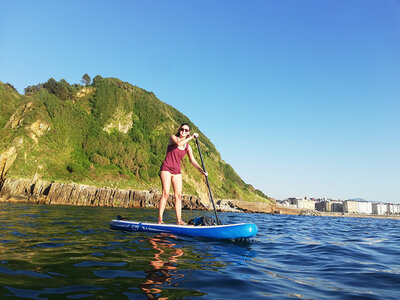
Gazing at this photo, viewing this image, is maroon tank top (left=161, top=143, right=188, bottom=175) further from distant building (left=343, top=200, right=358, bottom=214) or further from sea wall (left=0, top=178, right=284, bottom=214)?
distant building (left=343, top=200, right=358, bottom=214)

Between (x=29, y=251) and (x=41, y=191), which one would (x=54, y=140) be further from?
(x=29, y=251)

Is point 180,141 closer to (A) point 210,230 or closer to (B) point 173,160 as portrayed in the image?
(B) point 173,160

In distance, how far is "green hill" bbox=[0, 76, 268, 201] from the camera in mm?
47438

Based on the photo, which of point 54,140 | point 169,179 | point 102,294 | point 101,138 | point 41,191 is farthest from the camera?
point 101,138

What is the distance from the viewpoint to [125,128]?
2928 inches

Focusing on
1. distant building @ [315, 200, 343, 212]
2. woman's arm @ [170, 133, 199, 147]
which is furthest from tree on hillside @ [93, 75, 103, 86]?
distant building @ [315, 200, 343, 212]

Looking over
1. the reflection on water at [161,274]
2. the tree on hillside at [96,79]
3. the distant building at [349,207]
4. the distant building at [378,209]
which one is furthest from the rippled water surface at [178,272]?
the distant building at [378,209]

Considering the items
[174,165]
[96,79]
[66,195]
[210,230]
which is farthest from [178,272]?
[96,79]

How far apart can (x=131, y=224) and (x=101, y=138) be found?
206ft

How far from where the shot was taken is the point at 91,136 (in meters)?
64.2

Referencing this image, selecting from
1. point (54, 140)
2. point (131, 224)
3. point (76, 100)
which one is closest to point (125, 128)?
point (76, 100)

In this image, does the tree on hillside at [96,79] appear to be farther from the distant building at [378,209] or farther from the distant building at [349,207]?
the distant building at [378,209]

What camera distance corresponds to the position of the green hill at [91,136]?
47.4 metres

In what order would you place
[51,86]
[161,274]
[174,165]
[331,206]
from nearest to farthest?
[161,274], [174,165], [51,86], [331,206]
